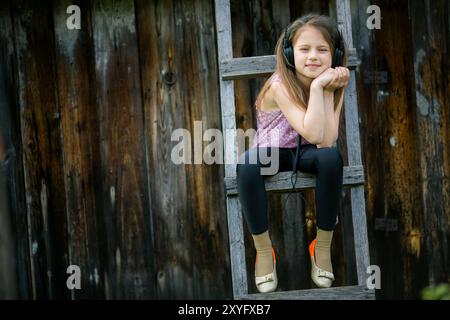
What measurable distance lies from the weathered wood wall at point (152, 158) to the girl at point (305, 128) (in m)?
0.71

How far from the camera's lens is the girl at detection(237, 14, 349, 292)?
3016mm

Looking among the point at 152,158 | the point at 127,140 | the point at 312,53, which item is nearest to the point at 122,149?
the point at 127,140

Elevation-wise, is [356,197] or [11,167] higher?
[11,167]

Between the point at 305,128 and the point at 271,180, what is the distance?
0.26 meters

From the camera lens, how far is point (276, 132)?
3.18 metres

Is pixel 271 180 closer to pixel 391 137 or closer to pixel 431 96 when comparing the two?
pixel 391 137

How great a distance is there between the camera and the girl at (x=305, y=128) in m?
3.02

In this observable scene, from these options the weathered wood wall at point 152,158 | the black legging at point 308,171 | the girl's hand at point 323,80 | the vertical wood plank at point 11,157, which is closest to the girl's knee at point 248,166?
the black legging at point 308,171

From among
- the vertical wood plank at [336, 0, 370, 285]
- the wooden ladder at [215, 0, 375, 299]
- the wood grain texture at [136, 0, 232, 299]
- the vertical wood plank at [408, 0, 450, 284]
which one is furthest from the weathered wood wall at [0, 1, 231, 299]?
the vertical wood plank at [408, 0, 450, 284]

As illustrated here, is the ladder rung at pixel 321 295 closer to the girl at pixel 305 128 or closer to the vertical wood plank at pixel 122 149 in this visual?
the girl at pixel 305 128

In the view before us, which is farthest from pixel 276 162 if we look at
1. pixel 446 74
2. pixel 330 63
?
pixel 446 74

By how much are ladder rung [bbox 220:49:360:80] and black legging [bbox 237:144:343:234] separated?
34 cm

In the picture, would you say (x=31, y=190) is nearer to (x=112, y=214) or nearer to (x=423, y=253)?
(x=112, y=214)

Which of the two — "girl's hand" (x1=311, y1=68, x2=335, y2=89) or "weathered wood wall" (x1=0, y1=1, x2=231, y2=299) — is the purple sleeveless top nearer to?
"girl's hand" (x1=311, y1=68, x2=335, y2=89)
